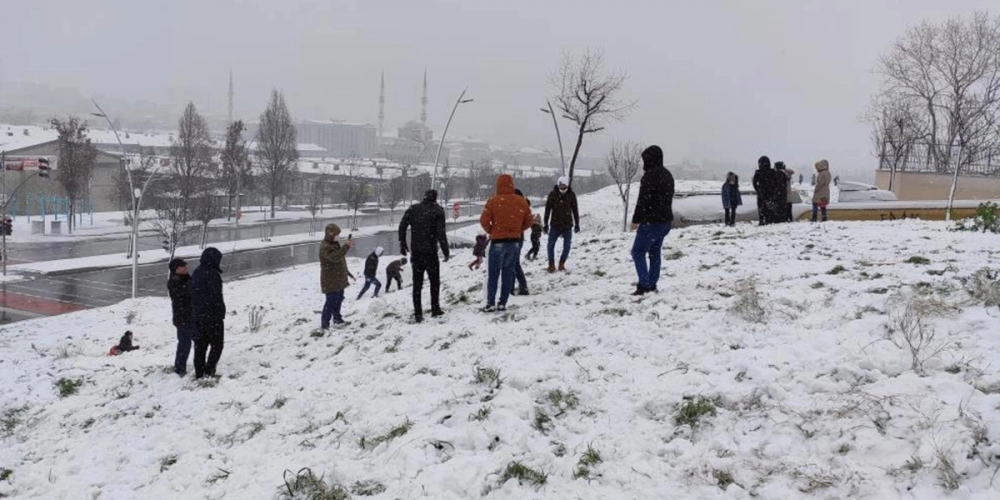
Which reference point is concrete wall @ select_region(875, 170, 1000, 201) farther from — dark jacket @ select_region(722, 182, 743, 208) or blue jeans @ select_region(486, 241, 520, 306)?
blue jeans @ select_region(486, 241, 520, 306)

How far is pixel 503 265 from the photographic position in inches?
329

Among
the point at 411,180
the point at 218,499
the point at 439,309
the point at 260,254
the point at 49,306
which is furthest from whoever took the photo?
the point at 411,180

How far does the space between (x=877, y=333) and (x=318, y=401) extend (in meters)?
4.99

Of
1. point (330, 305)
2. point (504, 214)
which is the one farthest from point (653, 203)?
point (330, 305)

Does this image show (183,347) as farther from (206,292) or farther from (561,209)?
(561,209)

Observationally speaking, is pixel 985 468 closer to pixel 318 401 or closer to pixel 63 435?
pixel 318 401

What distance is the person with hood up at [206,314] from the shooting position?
26.2 feet

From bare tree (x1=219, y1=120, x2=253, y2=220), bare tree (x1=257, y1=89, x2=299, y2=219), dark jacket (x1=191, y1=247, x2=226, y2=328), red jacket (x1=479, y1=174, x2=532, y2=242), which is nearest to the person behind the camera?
dark jacket (x1=191, y1=247, x2=226, y2=328)

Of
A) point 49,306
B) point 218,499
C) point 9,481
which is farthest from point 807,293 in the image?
point 49,306

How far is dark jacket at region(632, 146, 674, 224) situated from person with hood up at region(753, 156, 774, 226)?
20.3 feet

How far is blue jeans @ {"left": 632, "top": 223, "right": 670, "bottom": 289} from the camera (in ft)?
25.1

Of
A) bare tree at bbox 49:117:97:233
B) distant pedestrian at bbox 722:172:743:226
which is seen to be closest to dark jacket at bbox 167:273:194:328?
distant pedestrian at bbox 722:172:743:226

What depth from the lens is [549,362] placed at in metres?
5.86

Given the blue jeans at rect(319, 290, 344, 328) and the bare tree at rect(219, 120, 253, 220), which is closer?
the blue jeans at rect(319, 290, 344, 328)
